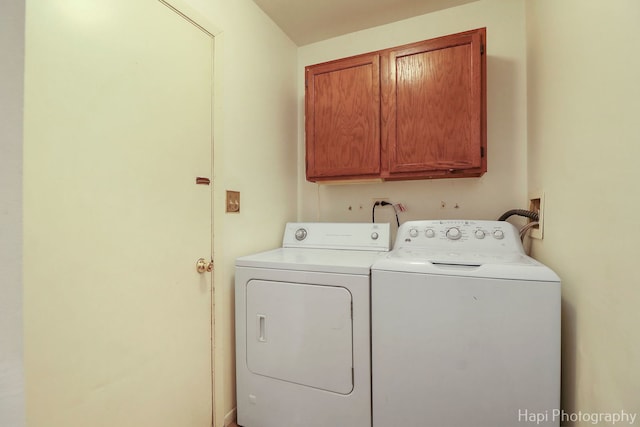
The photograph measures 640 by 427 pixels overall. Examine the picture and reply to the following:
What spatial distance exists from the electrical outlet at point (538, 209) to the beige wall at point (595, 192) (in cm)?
6

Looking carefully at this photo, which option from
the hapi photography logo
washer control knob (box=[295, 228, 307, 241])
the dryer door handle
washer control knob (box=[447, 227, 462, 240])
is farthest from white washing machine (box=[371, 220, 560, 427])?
washer control knob (box=[295, 228, 307, 241])

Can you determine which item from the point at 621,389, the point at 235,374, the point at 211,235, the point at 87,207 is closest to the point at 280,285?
the point at 211,235

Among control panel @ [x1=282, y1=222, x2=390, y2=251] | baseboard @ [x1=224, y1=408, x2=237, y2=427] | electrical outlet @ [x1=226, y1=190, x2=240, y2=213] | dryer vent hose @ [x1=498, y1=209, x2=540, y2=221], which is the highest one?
electrical outlet @ [x1=226, y1=190, x2=240, y2=213]

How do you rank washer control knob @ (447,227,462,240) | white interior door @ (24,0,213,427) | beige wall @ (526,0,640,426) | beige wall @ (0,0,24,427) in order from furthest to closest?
washer control knob @ (447,227,462,240) → white interior door @ (24,0,213,427) → beige wall @ (526,0,640,426) → beige wall @ (0,0,24,427)

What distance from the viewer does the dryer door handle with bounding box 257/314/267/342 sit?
1.34m

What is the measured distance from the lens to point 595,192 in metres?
0.82

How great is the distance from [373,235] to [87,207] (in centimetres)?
139

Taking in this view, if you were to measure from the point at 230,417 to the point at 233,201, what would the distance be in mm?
1175

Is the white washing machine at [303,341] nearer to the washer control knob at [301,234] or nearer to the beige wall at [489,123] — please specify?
the washer control knob at [301,234]

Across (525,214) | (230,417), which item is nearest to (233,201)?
(230,417)

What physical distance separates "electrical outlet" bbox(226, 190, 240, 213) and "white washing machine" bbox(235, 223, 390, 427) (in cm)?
29

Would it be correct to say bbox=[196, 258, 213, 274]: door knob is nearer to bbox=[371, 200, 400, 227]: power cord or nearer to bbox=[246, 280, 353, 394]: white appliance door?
bbox=[246, 280, 353, 394]: white appliance door

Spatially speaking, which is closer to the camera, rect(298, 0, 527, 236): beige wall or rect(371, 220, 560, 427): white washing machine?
rect(371, 220, 560, 427): white washing machine

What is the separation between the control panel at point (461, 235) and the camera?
1.37 m
